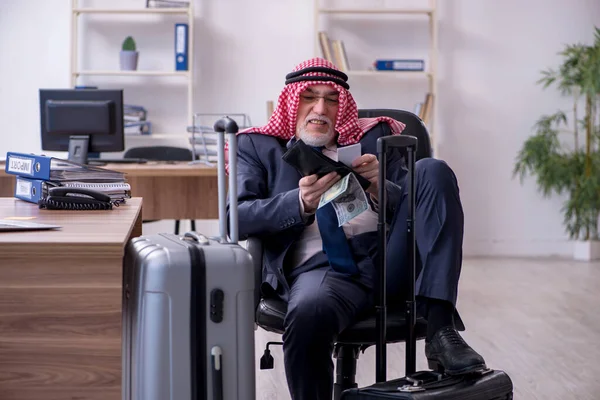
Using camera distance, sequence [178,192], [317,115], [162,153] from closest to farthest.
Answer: [317,115] < [178,192] < [162,153]

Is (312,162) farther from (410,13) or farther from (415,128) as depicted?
(410,13)

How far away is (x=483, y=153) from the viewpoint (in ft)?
20.8

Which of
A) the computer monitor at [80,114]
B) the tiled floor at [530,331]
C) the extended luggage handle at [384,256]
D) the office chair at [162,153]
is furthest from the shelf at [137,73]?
the extended luggage handle at [384,256]

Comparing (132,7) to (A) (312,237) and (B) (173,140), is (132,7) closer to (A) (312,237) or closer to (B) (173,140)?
(B) (173,140)

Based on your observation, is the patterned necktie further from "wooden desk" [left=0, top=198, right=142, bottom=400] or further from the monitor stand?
the monitor stand

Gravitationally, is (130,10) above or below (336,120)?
above

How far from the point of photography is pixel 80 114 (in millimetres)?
4254

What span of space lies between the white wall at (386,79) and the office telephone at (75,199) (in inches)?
160

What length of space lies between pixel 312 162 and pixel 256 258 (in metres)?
0.32

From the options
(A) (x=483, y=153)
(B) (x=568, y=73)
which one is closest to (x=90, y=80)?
(A) (x=483, y=153)

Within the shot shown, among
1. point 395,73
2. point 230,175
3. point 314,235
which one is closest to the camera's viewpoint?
point 230,175

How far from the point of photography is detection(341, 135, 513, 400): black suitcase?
5.65 feet

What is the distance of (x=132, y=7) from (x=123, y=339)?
15.9ft

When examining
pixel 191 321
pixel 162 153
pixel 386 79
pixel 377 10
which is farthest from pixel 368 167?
pixel 386 79
